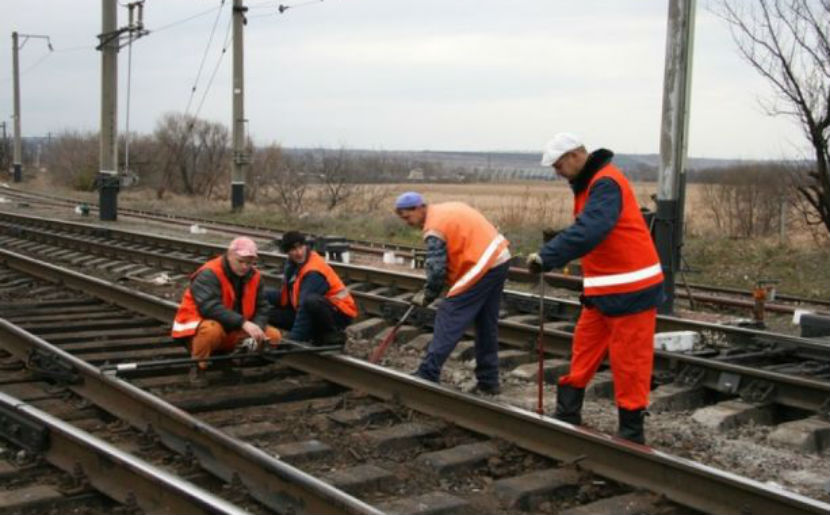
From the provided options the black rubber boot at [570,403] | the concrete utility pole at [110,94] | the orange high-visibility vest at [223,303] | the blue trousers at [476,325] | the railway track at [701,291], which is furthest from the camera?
the concrete utility pole at [110,94]

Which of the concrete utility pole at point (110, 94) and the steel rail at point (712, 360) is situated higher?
the concrete utility pole at point (110, 94)

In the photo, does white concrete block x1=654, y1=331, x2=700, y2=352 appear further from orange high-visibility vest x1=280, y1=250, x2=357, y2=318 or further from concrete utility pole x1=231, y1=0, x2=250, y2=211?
concrete utility pole x1=231, y1=0, x2=250, y2=211

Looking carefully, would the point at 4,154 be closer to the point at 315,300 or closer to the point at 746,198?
the point at 746,198

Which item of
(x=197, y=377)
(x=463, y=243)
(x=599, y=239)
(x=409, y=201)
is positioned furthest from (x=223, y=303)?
(x=599, y=239)

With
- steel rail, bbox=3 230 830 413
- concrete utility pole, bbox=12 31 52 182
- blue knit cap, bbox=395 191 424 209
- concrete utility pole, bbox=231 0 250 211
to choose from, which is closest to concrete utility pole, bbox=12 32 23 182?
concrete utility pole, bbox=12 31 52 182

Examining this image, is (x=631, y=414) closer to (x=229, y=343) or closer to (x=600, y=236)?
(x=600, y=236)

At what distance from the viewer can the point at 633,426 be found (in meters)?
5.98

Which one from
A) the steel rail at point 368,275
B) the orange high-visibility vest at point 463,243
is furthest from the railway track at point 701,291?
the orange high-visibility vest at point 463,243

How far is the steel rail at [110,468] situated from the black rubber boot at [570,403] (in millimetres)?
2583

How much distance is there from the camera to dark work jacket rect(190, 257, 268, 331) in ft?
24.6

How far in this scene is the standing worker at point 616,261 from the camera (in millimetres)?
5852

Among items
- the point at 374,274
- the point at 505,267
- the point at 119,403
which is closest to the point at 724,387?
the point at 505,267

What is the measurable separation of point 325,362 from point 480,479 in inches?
99.6

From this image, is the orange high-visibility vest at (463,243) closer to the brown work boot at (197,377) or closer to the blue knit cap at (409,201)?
the blue knit cap at (409,201)
